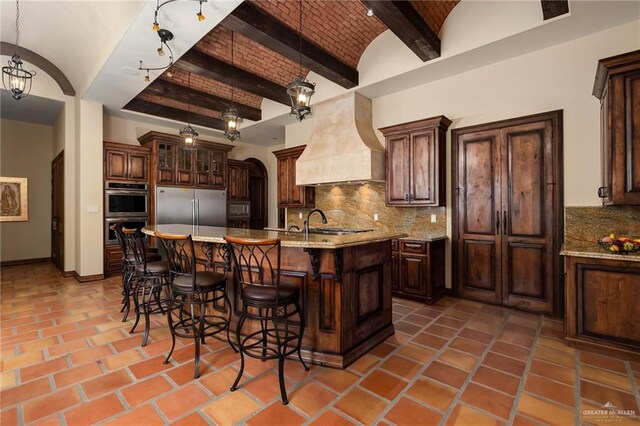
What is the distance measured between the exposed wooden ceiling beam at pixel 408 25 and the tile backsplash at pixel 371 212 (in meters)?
2.13

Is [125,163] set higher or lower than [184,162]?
lower

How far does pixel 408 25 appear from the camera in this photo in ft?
10.9

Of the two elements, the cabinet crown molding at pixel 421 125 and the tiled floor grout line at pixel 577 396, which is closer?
the tiled floor grout line at pixel 577 396

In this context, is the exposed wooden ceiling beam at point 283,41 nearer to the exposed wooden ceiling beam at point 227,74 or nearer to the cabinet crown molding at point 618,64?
the exposed wooden ceiling beam at point 227,74

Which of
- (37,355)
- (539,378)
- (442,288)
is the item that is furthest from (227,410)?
(442,288)

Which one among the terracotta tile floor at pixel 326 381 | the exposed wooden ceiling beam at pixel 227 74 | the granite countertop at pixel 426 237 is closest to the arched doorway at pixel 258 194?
the exposed wooden ceiling beam at pixel 227 74

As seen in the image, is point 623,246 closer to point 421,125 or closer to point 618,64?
point 618,64

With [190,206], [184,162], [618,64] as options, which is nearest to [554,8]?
[618,64]

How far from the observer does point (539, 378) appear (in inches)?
87.7

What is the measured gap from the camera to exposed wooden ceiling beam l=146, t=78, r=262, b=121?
17.0ft

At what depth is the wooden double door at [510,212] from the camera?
355cm

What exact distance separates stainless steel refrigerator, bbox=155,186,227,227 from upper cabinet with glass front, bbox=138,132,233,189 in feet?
0.57

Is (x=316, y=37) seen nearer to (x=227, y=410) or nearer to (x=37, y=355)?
(x=227, y=410)

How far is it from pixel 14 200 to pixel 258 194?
5.43m
